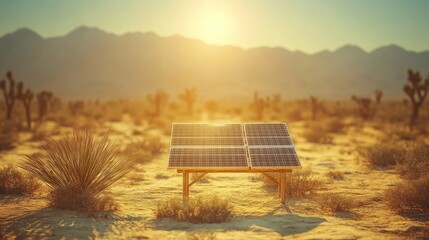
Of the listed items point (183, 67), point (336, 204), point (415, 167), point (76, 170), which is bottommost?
point (336, 204)

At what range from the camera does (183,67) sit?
139m

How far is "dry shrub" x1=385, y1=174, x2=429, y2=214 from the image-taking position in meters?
9.42

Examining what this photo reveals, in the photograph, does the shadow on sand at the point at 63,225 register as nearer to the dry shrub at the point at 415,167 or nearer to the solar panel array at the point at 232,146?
the solar panel array at the point at 232,146

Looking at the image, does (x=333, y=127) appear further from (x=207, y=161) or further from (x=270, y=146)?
(x=207, y=161)

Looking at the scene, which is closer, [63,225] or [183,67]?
[63,225]

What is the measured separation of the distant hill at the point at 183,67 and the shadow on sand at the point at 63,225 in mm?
115011

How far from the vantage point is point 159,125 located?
112ft

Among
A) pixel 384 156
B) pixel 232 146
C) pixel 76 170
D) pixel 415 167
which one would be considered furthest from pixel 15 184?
pixel 384 156

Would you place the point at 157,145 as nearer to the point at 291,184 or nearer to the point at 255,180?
the point at 255,180

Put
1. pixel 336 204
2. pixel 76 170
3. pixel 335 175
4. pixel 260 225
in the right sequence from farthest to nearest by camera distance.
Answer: pixel 335 175
pixel 76 170
pixel 336 204
pixel 260 225

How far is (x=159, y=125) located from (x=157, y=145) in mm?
13699

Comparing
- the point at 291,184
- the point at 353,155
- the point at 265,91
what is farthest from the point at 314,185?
the point at 265,91

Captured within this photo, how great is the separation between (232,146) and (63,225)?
4.09 m

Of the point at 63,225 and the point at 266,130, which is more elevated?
the point at 266,130
